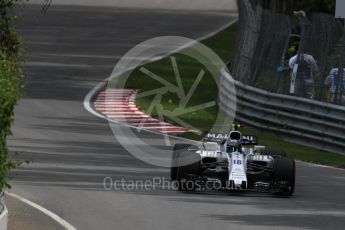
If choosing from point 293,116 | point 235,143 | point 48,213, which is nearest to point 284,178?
point 235,143

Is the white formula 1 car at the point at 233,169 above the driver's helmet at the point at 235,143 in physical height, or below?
below

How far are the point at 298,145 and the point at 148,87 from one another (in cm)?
962

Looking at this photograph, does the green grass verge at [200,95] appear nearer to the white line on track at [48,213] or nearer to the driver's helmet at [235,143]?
the driver's helmet at [235,143]

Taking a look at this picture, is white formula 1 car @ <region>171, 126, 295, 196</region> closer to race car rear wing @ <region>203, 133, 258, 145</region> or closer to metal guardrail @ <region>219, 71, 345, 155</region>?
race car rear wing @ <region>203, 133, 258, 145</region>

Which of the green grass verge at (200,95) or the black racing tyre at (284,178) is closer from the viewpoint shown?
the black racing tyre at (284,178)

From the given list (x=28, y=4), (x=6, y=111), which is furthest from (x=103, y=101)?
(x=28, y=4)

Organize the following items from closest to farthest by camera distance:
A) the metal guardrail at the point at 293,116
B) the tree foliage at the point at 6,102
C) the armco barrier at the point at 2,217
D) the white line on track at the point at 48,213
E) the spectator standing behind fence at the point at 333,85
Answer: the tree foliage at the point at 6,102, the armco barrier at the point at 2,217, the white line on track at the point at 48,213, the metal guardrail at the point at 293,116, the spectator standing behind fence at the point at 333,85

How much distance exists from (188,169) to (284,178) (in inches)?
51.1

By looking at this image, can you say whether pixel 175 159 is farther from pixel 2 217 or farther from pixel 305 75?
pixel 305 75

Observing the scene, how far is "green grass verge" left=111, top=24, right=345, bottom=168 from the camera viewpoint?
23.0 m

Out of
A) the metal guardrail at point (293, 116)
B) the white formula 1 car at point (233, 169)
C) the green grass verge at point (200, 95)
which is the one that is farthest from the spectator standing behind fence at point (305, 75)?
the white formula 1 car at point (233, 169)

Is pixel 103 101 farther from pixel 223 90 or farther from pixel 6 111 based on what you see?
pixel 6 111

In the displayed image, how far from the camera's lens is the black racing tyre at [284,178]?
16719mm

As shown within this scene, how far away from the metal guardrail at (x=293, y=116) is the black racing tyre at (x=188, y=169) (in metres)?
6.77
